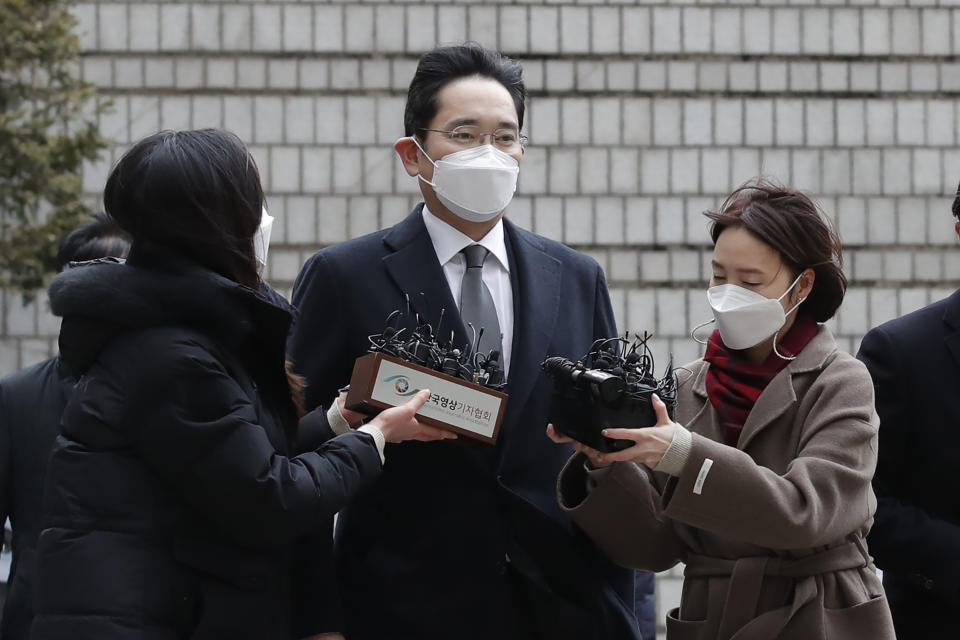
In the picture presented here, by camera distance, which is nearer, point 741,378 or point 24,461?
point 741,378

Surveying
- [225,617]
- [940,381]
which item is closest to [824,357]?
[940,381]

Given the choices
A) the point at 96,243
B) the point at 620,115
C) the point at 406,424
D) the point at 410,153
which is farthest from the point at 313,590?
the point at 620,115

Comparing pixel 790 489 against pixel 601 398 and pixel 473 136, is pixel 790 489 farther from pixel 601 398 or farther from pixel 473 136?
pixel 473 136

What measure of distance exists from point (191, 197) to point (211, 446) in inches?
18.9

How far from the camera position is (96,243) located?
4230 mm

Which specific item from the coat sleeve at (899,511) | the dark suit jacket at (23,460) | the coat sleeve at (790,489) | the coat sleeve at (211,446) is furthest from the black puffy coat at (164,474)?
the coat sleeve at (899,511)

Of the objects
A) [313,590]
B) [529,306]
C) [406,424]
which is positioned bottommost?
[313,590]

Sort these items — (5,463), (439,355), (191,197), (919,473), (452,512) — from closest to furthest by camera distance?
(191,197) < (439,355) < (452,512) < (919,473) < (5,463)

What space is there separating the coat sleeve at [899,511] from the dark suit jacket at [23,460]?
6.68 ft

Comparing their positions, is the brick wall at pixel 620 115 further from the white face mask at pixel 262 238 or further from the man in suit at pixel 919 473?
the white face mask at pixel 262 238

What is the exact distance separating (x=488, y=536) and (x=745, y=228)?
Result: 91 centimetres

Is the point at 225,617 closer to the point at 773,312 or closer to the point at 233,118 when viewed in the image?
the point at 773,312

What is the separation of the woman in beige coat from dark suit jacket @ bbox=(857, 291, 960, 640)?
43cm

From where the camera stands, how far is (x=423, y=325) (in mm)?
3281
